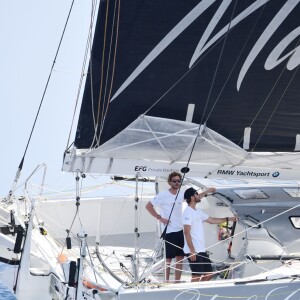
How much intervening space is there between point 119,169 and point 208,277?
1.82 m

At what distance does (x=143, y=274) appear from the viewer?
349 inches

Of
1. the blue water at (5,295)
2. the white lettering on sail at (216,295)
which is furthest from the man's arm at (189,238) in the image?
the blue water at (5,295)

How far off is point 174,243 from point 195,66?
2.14m

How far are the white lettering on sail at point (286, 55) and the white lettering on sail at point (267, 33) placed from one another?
6.8 inches

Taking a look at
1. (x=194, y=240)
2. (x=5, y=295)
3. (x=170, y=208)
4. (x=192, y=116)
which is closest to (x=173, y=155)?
(x=192, y=116)

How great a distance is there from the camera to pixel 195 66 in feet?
34.4

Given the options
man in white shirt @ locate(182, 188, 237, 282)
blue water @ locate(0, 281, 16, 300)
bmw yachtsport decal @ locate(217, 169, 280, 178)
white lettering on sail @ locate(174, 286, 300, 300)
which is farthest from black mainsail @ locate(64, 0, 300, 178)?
blue water @ locate(0, 281, 16, 300)

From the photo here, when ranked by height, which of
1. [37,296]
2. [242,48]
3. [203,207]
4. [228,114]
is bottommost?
[37,296]

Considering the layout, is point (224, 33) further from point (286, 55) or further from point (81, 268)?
point (81, 268)

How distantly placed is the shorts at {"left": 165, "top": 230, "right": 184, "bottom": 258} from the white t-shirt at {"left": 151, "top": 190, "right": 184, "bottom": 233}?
0.19 feet

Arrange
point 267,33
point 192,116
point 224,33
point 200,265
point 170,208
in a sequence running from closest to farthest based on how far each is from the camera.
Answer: point 200,265, point 170,208, point 224,33, point 267,33, point 192,116

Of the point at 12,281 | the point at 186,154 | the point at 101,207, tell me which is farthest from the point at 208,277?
the point at 101,207

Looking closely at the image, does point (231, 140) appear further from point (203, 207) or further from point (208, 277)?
point (208, 277)

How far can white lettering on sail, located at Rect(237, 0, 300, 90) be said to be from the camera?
1045 centimetres
